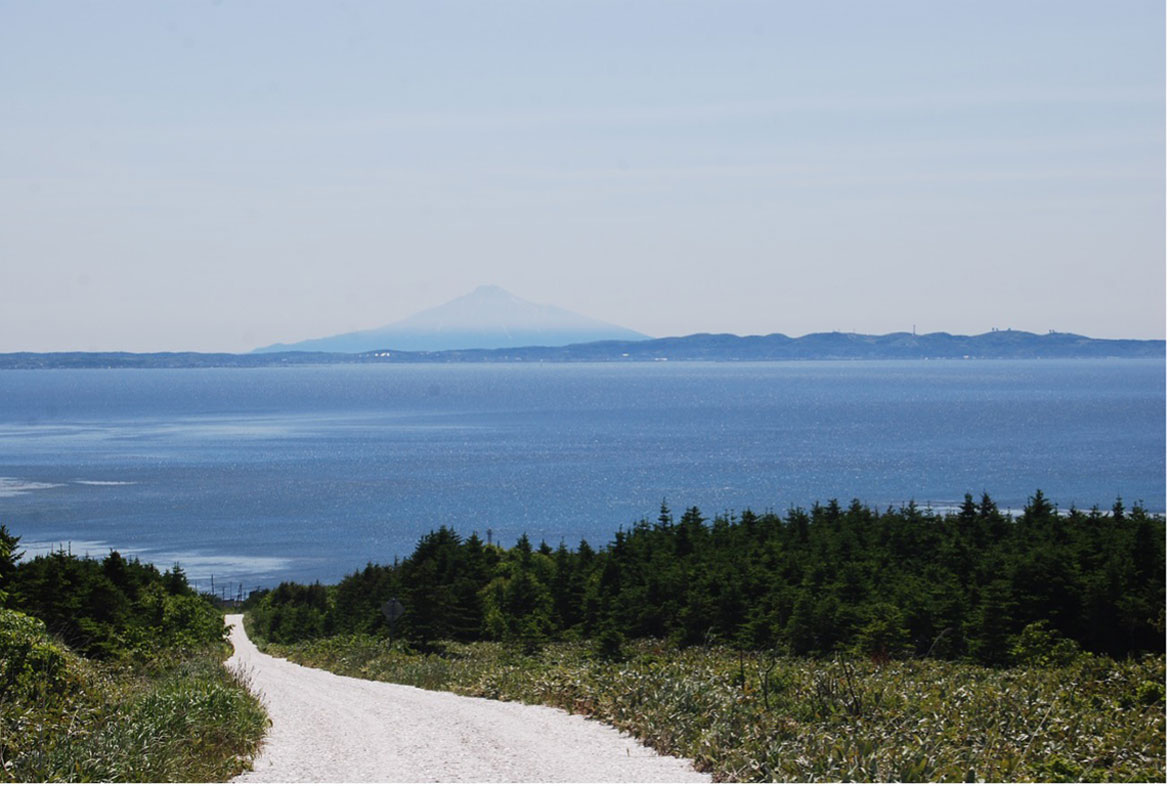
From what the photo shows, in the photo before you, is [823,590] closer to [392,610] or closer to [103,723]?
[392,610]

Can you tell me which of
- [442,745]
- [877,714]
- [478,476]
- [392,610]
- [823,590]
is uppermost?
[877,714]

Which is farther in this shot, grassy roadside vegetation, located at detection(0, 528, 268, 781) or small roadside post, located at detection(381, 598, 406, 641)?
small roadside post, located at detection(381, 598, 406, 641)

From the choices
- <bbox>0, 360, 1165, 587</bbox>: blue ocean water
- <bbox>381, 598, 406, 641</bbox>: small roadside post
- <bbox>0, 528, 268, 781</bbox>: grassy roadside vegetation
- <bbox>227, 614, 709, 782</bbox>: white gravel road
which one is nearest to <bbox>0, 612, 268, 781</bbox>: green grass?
<bbox>0, 528, 268, 781</bbox>: grassy roadside vegetation

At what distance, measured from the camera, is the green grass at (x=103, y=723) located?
1017 centimetres

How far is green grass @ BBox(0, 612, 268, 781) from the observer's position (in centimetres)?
1017

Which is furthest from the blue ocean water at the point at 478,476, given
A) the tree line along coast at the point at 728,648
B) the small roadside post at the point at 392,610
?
the small roadside post at the point at 392,610

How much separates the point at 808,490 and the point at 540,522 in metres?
26.1

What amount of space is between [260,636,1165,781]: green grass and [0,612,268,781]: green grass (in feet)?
15.6

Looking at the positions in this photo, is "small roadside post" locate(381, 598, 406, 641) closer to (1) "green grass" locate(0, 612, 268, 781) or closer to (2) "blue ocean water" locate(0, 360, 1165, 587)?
(1) "green grass" locate(0, 612, 268, 781)

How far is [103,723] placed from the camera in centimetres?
1162

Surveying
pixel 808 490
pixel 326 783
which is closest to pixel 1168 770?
pixel 326 783

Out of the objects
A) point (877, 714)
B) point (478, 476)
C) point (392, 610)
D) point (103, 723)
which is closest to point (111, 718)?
point (103, 723)

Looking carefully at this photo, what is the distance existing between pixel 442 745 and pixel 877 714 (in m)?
4.98

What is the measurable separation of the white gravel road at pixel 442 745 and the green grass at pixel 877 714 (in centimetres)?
53
